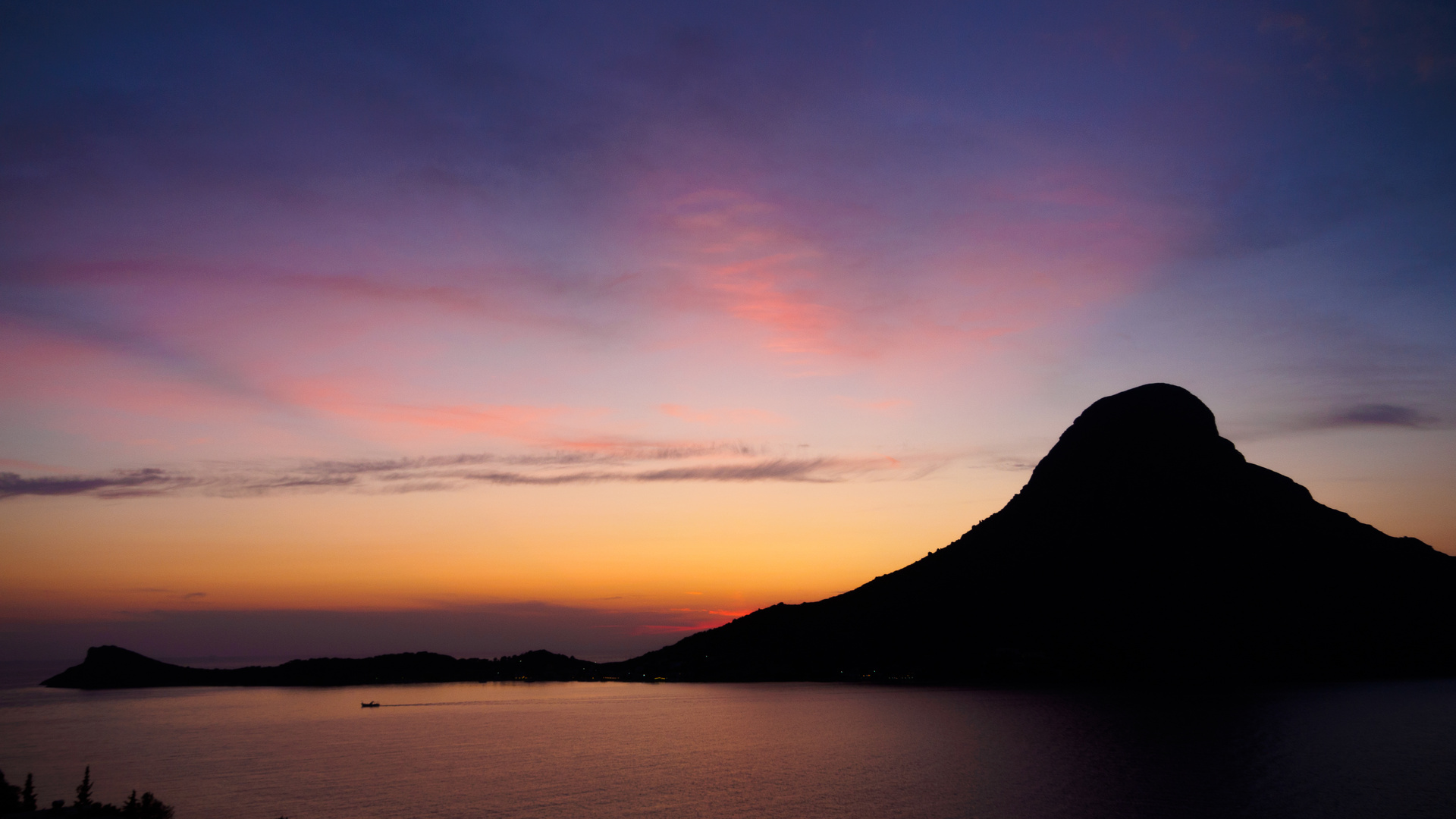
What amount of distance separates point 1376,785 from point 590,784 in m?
64.3

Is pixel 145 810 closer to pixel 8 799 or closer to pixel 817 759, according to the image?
pixel 8 799

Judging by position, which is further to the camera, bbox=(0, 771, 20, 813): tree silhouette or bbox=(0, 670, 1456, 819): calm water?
bbox=(0, 670, 1456, 819): calm water

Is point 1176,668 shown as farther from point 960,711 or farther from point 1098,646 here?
point 960,711

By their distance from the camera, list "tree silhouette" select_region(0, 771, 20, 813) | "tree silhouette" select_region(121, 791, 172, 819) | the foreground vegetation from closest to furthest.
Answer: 1. "tree silhouette" select_region(121, 791, 172, 819)
2. the foreground vegetation
3. "tree silhouette" select_region(0, 771, 20, 813)

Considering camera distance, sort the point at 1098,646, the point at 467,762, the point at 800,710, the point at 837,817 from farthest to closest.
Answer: the point at 1098,646 < the point at 800,710 < the point at 467,762 < the point at 837,817

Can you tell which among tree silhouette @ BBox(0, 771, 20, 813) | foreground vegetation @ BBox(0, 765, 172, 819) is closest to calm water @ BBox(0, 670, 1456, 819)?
tree silhouette @ BBox(0, 771, 20, 813)

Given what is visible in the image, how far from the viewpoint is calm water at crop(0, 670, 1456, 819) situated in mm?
65812

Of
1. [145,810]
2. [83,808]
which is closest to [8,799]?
[83,808]

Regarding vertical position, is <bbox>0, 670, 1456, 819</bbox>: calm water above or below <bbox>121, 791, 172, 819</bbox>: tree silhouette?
below

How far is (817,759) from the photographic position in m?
91.1

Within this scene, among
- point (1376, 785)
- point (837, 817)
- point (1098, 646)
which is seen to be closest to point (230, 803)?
point (837, 817)

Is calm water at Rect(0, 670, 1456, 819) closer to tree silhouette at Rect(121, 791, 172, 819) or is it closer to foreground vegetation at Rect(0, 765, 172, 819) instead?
foreground vegetation at Rect(0, 765, 172, 819)

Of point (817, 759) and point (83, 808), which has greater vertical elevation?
point (83, 808)

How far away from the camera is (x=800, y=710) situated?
148 m
